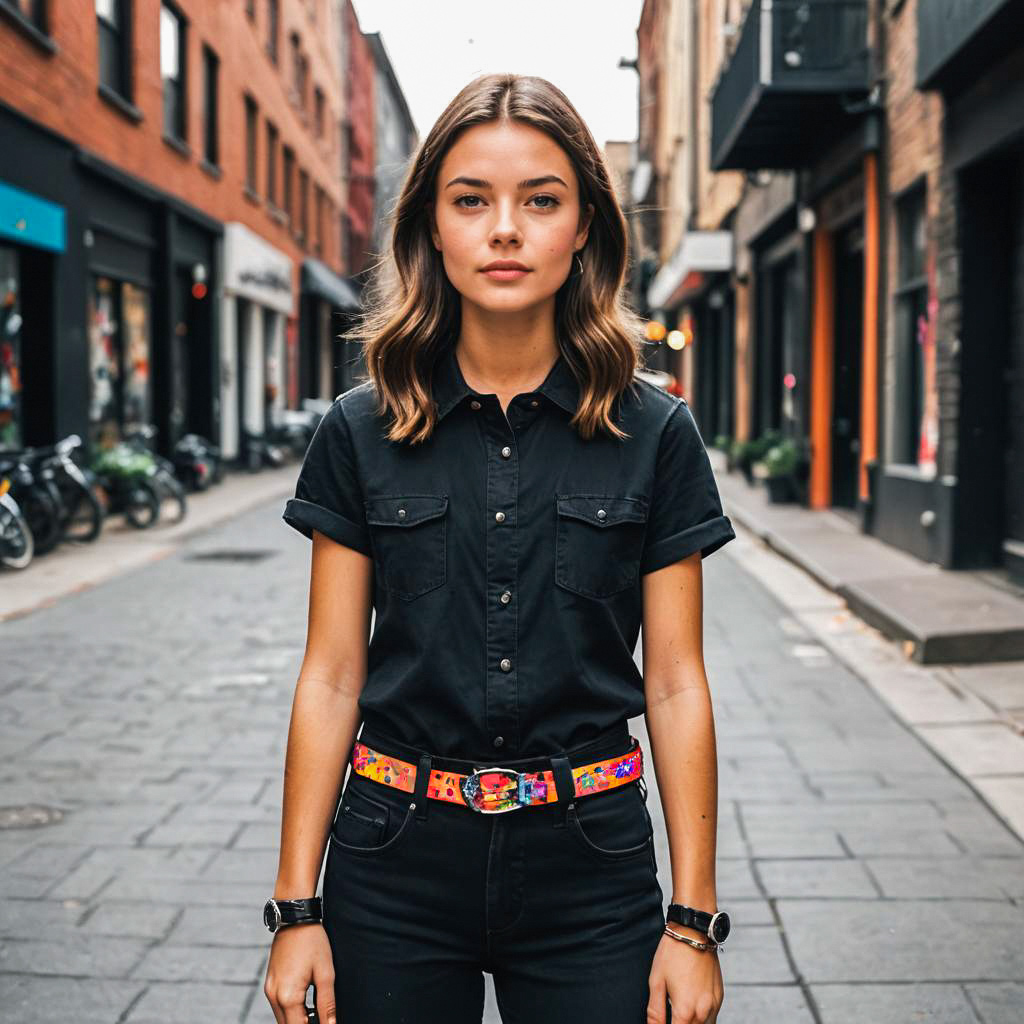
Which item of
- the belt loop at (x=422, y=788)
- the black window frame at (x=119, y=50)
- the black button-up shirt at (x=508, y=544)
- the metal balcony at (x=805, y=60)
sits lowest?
the belt loop at (x=422, y=788)

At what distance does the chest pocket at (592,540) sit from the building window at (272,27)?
27639mm

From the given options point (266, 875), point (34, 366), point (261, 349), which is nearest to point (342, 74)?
point (261, 349)

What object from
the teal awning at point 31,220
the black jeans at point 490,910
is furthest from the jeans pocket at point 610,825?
the teal awning at point 31,220

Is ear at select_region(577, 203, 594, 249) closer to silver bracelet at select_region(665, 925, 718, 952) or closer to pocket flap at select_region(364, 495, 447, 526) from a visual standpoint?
pocket flap at select_region(364, 495, 447, 526)

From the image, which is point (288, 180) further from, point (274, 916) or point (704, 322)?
point (274, 916)

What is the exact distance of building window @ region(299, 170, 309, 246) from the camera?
33.1m

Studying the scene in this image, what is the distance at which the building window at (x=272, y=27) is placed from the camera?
27.8m

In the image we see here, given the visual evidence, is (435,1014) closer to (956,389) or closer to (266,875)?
(266,875)

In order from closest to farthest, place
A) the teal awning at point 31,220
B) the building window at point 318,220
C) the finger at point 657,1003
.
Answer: the finger at point 657,1003 < the teal awning at point 31,220 < the building window at point 318,220

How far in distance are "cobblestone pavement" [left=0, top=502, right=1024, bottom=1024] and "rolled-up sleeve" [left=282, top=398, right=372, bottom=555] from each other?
189 cm

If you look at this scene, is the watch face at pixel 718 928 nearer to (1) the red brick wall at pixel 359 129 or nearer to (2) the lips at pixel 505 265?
(2) the lips at pixel 505 265

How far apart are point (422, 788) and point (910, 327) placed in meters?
11.9

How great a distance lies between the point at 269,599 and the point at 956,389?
5.48 m

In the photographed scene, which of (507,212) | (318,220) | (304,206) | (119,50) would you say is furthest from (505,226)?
(318,220)
